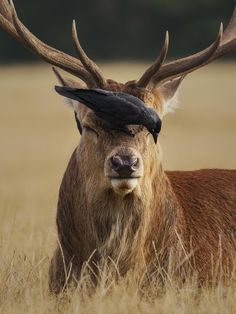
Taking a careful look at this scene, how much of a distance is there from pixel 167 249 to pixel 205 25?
1601 inches

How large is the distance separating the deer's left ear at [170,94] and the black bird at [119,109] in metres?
0.60

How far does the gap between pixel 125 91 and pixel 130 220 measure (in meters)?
0.85

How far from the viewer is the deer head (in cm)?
751

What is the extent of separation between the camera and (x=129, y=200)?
7816mm

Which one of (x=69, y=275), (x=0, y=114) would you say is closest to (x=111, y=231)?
(x=69, y=275)

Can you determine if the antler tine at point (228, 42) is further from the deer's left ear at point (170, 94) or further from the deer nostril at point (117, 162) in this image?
the deer nostril at point (117, 162)

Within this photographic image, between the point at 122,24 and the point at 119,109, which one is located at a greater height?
the point at 122,24

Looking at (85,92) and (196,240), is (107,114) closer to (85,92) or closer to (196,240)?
(85,92)

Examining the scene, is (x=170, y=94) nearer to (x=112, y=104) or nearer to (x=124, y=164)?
(x=112, y=104)

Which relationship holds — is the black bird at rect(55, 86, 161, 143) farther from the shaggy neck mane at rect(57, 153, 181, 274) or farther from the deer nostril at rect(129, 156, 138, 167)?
the shaggy neck mane at rect(57, 153, 181, 274)

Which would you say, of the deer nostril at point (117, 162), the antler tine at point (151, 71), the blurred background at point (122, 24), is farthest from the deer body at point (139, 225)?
the blurred background at point (122, 24)

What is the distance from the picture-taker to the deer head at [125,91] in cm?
751

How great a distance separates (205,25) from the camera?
48312 millimetres

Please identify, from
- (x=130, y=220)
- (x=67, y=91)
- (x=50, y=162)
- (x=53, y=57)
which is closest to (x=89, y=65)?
(x=67, y=91)
